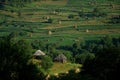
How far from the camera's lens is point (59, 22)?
122 metres

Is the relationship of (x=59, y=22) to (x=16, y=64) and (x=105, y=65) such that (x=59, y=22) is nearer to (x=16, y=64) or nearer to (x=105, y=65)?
(x=16, y=64)

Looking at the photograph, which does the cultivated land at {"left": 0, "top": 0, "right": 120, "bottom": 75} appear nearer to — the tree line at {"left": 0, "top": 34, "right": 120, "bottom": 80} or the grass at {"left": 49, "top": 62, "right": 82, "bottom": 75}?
the grass at {"left": 49, "top": 62, "right": 82, "bottom": 75}

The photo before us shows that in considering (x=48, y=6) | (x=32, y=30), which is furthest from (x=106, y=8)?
(x=32, y=30)

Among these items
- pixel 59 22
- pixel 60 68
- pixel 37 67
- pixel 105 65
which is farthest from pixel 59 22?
pixel 105 65

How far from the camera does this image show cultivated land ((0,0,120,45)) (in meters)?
107

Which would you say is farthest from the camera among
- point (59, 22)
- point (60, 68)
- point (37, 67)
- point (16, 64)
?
point (59, 22)

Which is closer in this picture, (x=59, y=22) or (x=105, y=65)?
(x=105, y=65)

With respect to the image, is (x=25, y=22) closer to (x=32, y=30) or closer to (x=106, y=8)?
(x=32, y=30)

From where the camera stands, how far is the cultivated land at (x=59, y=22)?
352 feet

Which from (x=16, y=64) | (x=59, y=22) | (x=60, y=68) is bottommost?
(x=60, y=68)

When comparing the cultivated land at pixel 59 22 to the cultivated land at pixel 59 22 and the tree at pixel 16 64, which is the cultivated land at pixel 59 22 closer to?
the cultivated land at pixel 59 22

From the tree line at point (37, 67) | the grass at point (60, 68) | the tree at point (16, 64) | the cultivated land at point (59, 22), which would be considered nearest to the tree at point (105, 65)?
the tree line at point (37, 67)

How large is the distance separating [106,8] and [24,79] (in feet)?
377

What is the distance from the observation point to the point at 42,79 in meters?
34.9
